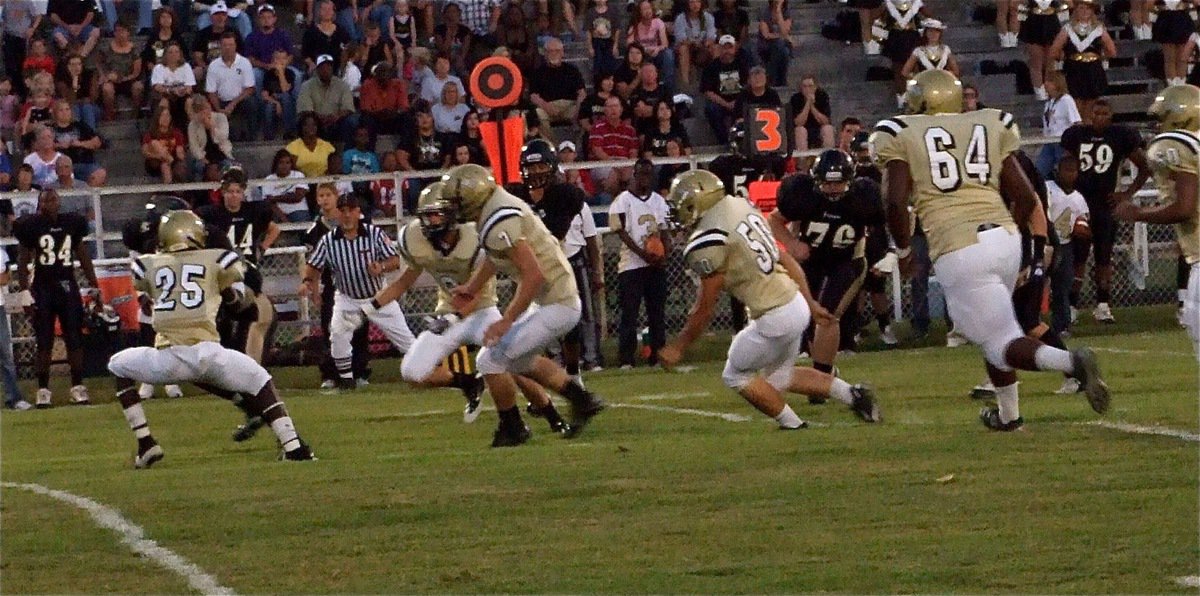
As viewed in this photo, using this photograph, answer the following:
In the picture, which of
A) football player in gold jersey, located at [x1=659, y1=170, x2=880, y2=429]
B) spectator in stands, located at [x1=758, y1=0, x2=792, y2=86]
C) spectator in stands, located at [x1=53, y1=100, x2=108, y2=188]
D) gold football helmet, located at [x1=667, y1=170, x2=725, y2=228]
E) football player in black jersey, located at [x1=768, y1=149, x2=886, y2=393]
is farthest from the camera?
spectator in stands, located at [x1=758, y1=0, x2=792, y2=86]

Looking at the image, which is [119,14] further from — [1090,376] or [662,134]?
[1090,376]

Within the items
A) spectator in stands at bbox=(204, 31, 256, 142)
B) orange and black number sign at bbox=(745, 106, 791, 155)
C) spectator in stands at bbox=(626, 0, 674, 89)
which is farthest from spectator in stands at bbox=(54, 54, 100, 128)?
orange and black number sign at bbox=(745, 106, 791, 155)

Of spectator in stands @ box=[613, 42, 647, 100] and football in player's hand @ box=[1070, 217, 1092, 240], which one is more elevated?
spectator in stands @ box=[613, 42, 647, 100]

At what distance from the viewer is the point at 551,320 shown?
428 inches

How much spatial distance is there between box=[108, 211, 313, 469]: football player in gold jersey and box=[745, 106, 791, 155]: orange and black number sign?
27.3ft

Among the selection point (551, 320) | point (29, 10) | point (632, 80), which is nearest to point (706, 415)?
point (551, 320)

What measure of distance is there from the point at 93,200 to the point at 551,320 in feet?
29.9

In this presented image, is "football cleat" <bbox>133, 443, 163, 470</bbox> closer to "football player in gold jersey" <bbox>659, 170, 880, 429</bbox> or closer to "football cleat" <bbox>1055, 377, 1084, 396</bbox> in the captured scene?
"football player in gold jersey" <bbox>659, 170, 880, 429</bbox>

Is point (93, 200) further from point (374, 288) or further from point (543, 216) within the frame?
point (543, 216)

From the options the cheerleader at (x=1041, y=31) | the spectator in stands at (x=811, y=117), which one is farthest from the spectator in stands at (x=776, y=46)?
the cheerleader at (x=1041, y=31)

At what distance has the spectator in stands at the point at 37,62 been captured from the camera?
2053 cm

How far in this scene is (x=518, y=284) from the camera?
35.1ft

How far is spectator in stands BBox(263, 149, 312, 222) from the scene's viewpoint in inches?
756

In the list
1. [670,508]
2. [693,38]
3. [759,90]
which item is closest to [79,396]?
[759,90]
